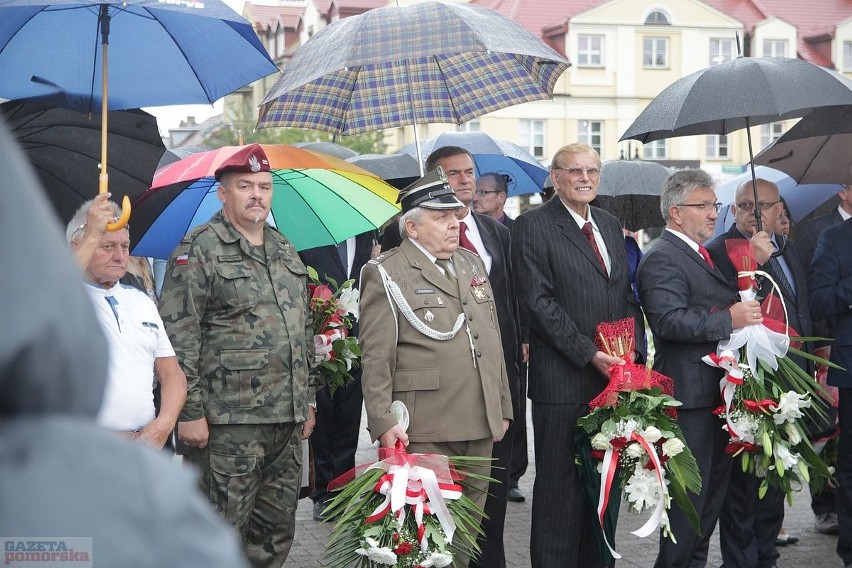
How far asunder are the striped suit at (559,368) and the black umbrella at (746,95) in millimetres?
879

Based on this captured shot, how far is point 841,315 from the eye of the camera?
660 centimetres

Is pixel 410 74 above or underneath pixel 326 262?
above

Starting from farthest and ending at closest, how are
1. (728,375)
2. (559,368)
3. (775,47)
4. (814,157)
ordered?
(775,47) < (814,157) < (728,375) < (559,368)

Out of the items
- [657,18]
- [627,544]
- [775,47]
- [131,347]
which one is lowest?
[627,544]

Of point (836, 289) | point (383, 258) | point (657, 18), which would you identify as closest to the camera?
point (383, 258)

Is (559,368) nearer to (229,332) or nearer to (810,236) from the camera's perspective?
(229,332)

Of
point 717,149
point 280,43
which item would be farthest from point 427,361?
point 280,43

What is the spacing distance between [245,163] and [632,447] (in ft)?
7.32

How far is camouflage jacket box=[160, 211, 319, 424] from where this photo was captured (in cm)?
481

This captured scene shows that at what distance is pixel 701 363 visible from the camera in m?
5.82

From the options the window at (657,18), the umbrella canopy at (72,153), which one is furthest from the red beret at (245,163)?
the window at (657,18)

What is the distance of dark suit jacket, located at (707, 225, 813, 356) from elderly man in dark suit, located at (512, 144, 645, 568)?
2.69ft

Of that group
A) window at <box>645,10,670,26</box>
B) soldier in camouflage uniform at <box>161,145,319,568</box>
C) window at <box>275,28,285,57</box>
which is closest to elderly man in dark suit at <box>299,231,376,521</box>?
soldier in camouflage uniform at <box>161,145,319,568</box>

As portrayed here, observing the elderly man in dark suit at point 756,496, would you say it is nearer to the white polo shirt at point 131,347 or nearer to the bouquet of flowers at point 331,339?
the bouquet of flowers at point 331,339
